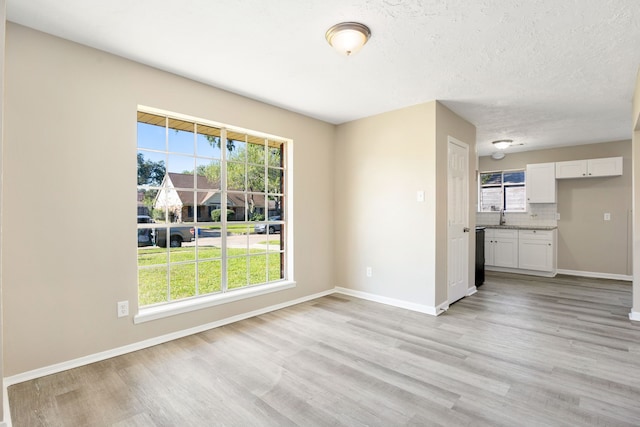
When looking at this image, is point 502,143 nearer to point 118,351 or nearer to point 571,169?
point 571,169

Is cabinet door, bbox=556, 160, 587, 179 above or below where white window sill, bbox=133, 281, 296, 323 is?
above

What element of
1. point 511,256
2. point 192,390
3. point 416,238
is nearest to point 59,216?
point 192,390

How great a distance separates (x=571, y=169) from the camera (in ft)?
19.0

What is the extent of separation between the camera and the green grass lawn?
3.04 m

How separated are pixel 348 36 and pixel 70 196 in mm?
2390

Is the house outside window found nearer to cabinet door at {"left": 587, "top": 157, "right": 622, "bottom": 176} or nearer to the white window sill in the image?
cabinet door at {"left": 587, "top": 157, "right": 622, "bottom": 176}

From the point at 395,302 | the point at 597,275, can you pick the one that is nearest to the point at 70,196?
the point at 395,302

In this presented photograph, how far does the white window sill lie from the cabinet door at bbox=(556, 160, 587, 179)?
5.33 m

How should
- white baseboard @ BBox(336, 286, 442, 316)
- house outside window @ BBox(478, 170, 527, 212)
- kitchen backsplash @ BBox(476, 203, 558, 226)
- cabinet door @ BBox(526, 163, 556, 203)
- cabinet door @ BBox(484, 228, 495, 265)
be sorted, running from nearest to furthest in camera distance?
1. white baseboard @ BBox(336, 286, 442, 316)
2. cabinet door @ BBox(526, 163, 556, 203)
3. kitchen backsplash @ BBox(476, 203, 558, 226)
4. cabinet door @ BBox(484, 228, 495, 265)
5. house outside window @ BBox(478, 170, 527, 212)

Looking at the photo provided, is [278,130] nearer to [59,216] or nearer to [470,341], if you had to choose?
[59,216]

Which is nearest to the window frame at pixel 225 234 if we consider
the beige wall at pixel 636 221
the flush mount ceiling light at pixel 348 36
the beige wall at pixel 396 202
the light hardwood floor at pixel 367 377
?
the light hardwood floor at pixel 367 377

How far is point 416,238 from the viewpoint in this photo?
12.8 ft

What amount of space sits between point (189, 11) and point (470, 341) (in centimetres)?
347

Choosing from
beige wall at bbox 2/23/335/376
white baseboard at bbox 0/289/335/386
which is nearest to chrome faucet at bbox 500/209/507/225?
white baseboard at bbox 0/289/335/386
